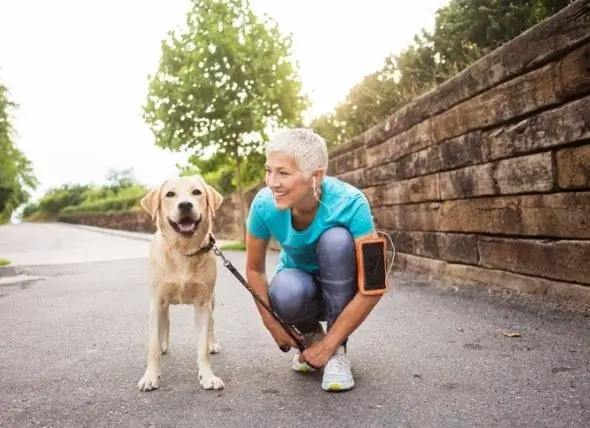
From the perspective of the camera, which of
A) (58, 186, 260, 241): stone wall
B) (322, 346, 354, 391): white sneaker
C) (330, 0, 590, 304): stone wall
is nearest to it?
(322, 346, 354, 391): white sneaker

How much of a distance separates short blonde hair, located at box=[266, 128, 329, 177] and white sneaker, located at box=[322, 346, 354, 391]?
96 centimetres

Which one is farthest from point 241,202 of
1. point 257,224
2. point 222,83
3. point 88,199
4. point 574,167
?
point 88,199

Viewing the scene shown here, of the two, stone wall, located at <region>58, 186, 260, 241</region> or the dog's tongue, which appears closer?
the dog's tongue

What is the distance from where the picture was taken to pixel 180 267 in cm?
308

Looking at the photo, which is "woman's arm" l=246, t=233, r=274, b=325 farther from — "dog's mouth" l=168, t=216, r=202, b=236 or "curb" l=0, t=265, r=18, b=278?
"curb" l=0, t=265, r=18, b=278

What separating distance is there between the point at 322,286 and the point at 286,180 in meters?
0.63

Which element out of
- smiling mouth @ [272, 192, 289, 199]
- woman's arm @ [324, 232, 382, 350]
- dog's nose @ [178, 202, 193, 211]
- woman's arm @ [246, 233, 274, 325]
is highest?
smiling mouth @ [272, 192, 289, 199]

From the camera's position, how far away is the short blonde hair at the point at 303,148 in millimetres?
2734

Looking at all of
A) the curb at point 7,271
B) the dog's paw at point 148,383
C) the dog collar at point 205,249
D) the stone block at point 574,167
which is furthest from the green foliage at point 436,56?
the curb at point 7,271

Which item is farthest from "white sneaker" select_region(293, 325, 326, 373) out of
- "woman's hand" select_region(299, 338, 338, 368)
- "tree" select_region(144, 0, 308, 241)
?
"tree" select_region(144, 0, 308, 241)

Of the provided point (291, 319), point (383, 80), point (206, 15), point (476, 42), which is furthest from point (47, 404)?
point (206, 15)

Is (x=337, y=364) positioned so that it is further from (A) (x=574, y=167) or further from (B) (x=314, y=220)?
(A) (x=574, y=167)

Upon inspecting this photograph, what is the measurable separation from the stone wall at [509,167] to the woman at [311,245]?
1.86 m

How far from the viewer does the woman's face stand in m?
2.74
